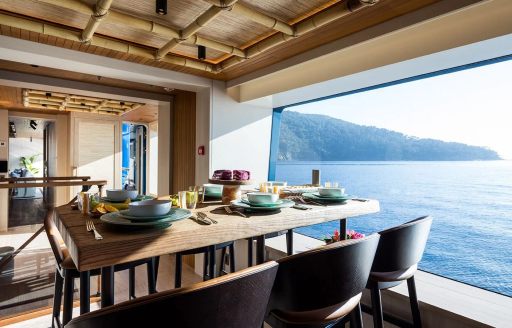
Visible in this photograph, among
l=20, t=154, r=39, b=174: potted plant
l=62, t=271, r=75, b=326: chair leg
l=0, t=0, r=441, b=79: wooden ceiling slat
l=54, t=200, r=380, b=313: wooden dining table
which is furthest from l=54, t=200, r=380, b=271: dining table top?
l=20, t=154, r=39, b=174: potted plant

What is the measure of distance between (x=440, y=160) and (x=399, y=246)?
457 cm

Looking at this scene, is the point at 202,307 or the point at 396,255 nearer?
the point at 202,307

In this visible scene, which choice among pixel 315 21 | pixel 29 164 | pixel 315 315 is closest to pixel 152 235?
pixel 315 315

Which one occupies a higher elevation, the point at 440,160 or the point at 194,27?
the point at 194,27

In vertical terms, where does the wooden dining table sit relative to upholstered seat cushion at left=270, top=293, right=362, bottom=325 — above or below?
above

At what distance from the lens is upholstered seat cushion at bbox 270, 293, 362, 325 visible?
1.05 metres

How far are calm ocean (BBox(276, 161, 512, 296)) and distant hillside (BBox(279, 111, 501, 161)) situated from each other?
17cm

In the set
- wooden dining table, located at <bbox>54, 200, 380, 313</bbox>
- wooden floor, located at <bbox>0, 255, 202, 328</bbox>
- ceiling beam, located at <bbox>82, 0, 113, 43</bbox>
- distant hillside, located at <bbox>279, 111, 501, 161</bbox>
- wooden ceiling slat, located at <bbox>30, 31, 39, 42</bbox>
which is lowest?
wooden floor, located at <bbox>0, 255, 202, 328</bbox>

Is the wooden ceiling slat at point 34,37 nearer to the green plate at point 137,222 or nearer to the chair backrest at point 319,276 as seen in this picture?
the green plate at point 137,222

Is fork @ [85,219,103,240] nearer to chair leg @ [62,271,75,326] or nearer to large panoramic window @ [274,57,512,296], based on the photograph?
chair leg @ [62,271,75,326]

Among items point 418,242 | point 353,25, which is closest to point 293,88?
point 353,25

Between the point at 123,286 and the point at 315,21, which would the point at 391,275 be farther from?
the point at 123,286

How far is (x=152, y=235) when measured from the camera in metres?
0.97

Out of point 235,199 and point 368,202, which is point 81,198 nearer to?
point 235,199
